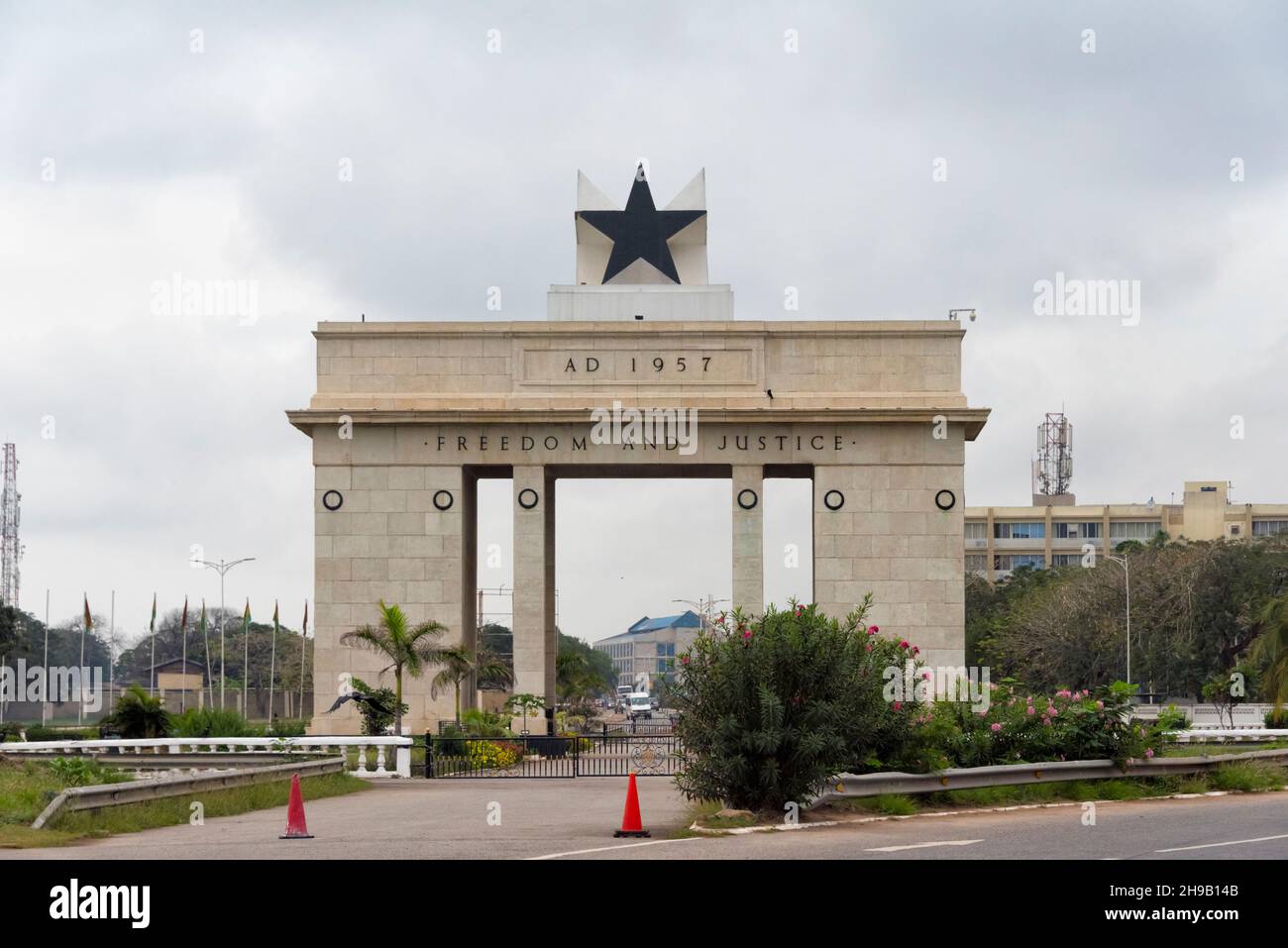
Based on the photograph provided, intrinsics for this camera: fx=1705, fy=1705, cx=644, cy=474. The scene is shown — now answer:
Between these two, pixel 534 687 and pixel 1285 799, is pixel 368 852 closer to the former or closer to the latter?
pixel 1285 799

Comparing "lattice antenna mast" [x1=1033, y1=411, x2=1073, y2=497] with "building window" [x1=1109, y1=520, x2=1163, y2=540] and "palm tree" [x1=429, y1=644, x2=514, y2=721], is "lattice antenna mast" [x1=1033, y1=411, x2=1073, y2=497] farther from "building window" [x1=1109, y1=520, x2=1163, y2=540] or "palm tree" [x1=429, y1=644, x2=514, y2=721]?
"palm tree" [x1=429, y1=644, x2=514, y2=721]

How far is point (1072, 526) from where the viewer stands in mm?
145500

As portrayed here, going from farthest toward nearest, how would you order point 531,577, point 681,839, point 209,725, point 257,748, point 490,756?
point 531,577 < point 209,725 < point 257,748 < point 490,756 < point 681,839

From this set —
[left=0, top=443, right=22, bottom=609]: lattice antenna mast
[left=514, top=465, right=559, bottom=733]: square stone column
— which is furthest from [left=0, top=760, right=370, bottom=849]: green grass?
[left=0, top=443, right=22, bottom=609]: lattice antenna mast

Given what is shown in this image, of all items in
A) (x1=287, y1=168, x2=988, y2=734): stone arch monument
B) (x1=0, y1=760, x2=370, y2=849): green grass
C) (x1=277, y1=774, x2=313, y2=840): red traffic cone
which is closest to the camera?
(x1=277, y1=774, x2=313, y2=840): red traffic cone

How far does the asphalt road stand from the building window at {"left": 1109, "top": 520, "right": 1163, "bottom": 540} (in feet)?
401

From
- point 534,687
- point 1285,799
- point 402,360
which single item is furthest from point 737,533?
point 1285,799

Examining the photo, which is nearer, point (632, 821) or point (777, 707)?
point (632, 821)

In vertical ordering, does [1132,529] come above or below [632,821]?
above

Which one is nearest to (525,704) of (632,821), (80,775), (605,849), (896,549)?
(896,549)

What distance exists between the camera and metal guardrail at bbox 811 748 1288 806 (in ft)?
75.0

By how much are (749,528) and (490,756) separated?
16654mm

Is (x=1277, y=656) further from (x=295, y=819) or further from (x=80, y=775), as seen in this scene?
(x=295, y=819)
